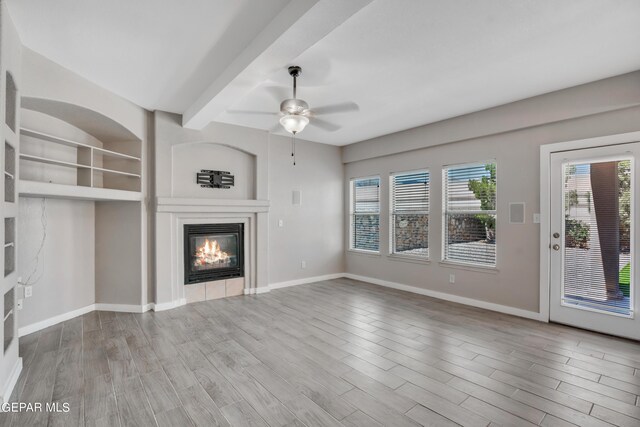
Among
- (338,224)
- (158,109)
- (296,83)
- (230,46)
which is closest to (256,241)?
(338,224)

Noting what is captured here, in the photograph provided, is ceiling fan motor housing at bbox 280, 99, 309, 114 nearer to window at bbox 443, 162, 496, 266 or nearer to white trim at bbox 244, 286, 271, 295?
window at bbox 443, 162, 496, 266

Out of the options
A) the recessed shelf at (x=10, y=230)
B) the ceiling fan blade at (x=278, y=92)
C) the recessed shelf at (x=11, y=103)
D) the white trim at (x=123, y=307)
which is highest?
the ceiling fan blade at (x=278, y=92)

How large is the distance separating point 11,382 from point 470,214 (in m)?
5.37

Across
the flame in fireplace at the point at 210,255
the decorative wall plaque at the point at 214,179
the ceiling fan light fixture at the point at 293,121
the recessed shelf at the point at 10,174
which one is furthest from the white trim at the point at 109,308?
the ceiling fan light fixture at the point at 293,121

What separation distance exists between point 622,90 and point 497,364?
315 cm

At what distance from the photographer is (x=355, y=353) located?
3.07 metres

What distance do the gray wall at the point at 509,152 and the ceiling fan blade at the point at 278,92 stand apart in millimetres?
2512

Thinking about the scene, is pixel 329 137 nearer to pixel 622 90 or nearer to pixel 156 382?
pixel 622 90

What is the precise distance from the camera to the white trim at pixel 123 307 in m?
4.38

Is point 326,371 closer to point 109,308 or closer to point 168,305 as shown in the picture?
point 168,305

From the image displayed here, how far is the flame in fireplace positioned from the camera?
16.3ft

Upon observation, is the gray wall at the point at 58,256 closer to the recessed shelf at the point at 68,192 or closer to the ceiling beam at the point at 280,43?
the recessed shelf at the point at 68,192

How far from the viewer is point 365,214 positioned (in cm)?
652

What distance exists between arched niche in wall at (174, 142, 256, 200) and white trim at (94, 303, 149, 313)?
163 centimetres
